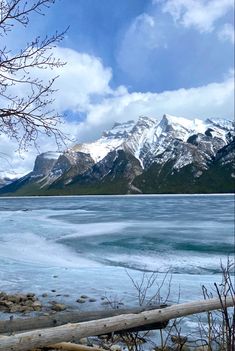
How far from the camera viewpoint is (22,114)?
7.09 meters

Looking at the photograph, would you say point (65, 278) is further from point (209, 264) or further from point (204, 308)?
point (204, 308)

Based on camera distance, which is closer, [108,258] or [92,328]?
[92,328]

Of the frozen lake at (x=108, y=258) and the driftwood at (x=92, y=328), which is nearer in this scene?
the driftwood at (x=92, y=328)

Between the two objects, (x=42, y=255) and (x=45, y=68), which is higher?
(x=45, y=68)

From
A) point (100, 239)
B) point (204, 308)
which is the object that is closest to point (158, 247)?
→ point (100, 239)

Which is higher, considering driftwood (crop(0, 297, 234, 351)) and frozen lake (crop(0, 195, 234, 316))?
driftwood (crop(0, 297, 234, 351))

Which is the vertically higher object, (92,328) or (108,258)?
(92,328)

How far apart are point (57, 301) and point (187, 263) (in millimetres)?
10925

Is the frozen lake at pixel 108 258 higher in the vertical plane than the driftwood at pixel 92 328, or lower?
lower

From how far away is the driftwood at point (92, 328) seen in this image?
16.3 ft

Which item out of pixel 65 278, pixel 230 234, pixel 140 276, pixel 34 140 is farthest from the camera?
pixel 230 234

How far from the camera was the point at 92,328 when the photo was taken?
5641mm

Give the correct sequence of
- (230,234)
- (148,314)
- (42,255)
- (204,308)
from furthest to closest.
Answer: (230,234) → (42,255) → (204,308) → (148,314)

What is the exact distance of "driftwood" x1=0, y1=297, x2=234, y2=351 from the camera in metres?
4.98
